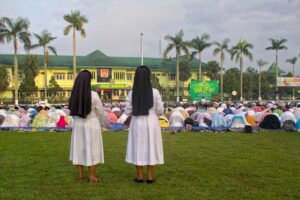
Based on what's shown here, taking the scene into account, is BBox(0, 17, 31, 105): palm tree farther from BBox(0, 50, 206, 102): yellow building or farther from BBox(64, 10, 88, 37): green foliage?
BBox(0, 50, 206, 102): yellow building

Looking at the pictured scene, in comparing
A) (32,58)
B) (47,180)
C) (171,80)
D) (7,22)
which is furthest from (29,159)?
(171,80)

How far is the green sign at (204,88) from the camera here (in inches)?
1235

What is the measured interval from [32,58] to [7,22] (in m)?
14.2

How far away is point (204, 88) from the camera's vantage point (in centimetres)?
3145

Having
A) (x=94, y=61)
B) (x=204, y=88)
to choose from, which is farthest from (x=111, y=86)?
(x=204, y=88)

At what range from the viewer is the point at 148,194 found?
5926 millimetres

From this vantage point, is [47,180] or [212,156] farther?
[212,156]

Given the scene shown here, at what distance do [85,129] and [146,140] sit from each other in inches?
39.2

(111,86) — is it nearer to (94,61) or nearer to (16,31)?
(94,61)

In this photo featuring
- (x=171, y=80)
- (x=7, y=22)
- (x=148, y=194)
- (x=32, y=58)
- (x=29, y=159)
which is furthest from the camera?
(x=171, y=80)

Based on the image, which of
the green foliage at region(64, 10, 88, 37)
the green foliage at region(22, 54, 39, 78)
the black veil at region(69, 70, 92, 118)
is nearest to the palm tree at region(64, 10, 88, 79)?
the green foliage at region(64, 10, 88, 37)

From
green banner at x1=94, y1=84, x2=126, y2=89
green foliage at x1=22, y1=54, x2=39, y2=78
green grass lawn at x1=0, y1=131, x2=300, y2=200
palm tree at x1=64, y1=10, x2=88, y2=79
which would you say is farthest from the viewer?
green banner at x1=94, y1=84, x2=126, y2=89

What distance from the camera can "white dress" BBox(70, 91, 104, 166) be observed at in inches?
261

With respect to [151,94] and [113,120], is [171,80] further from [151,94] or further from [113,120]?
[151,94]
